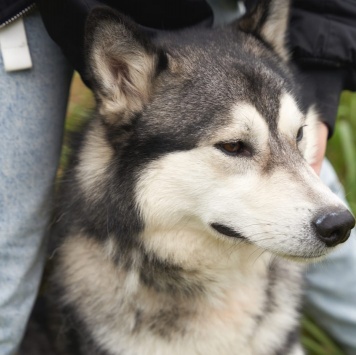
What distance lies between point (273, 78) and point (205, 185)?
462 millimetres

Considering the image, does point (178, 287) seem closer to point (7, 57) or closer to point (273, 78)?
point (273, 78)

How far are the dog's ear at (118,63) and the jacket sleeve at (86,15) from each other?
128 millimetres

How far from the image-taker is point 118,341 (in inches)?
90.7

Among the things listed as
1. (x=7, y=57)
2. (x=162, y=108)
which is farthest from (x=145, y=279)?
(x=7, y=57)

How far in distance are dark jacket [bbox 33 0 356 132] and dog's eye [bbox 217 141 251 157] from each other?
0.62 meters

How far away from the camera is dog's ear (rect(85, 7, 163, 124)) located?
1888mm

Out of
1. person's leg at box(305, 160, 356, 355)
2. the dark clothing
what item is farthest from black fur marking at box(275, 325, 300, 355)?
the dark clothing

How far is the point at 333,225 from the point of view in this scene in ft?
6.06

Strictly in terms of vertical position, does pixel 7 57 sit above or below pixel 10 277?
above

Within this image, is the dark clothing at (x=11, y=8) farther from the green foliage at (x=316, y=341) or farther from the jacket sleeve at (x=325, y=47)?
the green foliage at (x=316, y=341)

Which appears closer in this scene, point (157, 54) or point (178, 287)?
point (157, 54)

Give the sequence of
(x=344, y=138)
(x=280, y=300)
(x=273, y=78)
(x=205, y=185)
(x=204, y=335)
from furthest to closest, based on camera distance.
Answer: (x=344, y=138)
(x=280, y=300)
(x=204, y=335)
(x=273, y=78)
(x=205, y=185)

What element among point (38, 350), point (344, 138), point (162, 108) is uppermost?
point (162, 108)

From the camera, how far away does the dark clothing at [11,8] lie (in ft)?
6.89
